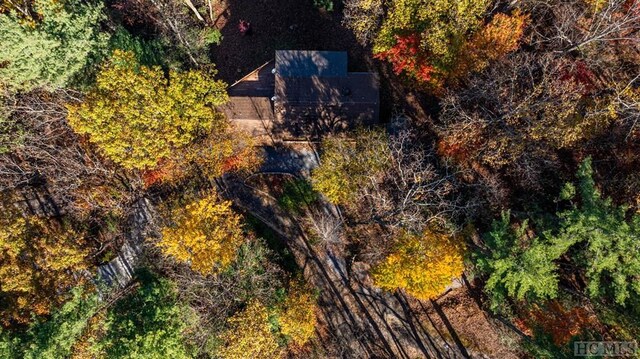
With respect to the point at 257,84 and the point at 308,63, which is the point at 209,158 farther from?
the point at 308,63

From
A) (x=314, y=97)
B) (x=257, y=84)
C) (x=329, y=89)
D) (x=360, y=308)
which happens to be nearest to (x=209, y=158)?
(x=257, y=84)

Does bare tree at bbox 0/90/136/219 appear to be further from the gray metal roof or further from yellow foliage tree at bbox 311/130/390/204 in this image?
yellow foliage tree at bbox 311/130/390/204

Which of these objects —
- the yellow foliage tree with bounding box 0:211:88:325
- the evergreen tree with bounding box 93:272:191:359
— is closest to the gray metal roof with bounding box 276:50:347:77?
the evergreen tree with bounding box 93:272:191:359

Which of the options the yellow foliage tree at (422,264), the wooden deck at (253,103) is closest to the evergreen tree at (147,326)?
the wooden deck at (253,103)

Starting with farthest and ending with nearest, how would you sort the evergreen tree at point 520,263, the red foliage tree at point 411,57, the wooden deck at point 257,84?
the wooden deck at point 257,84
the red foliage tree at point 411,57
the evergreen tree at point 520,263

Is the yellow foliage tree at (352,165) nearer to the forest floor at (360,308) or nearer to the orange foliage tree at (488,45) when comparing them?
the forest floor at (360,308)

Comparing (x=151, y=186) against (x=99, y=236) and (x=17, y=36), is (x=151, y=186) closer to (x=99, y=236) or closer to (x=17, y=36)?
(x=99, y=236)
